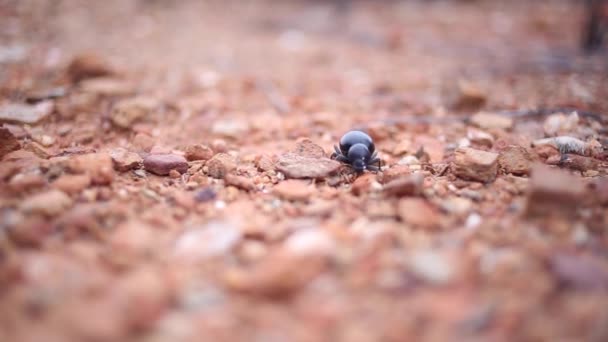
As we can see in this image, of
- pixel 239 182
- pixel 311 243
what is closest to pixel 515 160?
pixel 311 243

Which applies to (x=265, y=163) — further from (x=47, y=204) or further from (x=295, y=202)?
(x=47, y=204)

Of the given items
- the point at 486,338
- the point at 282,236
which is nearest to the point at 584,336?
the point at 486,338

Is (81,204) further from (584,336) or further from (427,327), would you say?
(584,336)

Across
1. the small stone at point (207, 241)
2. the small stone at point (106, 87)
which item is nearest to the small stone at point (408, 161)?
the small stone at point (207, 241)

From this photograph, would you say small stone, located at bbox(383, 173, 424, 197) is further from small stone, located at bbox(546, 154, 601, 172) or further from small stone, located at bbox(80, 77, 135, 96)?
small stone, located at bbox(80, 77, 135, 96)

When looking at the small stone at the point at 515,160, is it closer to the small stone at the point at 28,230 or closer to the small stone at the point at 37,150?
the small stone at the point at 28,230

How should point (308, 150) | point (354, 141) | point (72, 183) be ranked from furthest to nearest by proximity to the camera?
point (308, 150) → point (354, 141) → point (72, 183)
